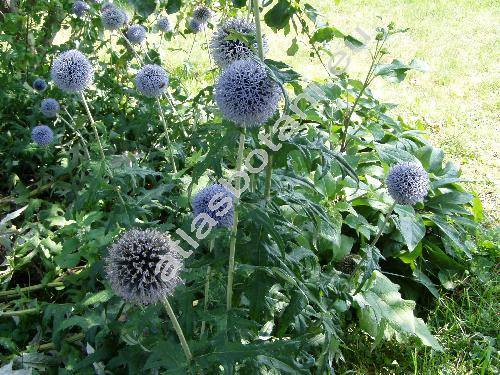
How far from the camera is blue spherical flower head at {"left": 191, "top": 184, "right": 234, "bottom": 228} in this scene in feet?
5.61

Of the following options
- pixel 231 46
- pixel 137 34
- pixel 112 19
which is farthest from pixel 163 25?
pixel 231 46

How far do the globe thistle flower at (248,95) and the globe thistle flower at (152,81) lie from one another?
105 centimetres

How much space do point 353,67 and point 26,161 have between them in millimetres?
3654

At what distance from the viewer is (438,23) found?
22.3ft

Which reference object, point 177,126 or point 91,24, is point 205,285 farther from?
point 91,24

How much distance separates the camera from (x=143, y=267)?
146 centimetres

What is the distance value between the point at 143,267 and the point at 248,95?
538 mm

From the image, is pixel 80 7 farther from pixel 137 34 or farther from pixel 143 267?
pixel 143 267

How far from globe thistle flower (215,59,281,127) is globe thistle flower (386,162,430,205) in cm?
87

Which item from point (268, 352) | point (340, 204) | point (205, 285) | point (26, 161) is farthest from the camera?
point (26, 161)

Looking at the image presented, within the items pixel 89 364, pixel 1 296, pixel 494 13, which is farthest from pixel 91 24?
pixel 494 13

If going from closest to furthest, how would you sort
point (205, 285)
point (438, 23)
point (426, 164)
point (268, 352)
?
point (268, 352)
point (205, 285)
point (426, 164)
point (438, 23)

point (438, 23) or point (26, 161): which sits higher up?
point (438, 23)

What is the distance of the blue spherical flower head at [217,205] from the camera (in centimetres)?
171
